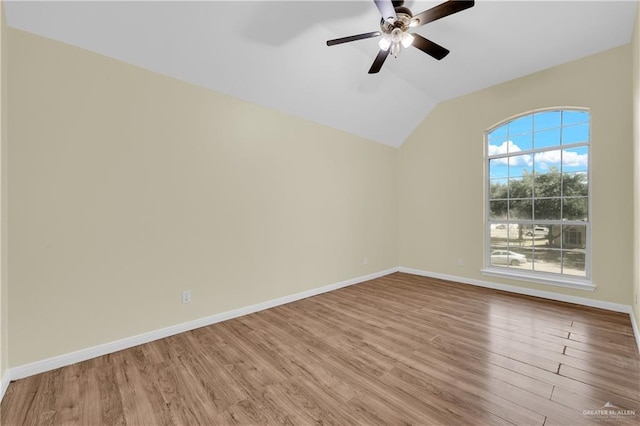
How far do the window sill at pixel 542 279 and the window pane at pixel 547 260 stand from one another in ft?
0.36

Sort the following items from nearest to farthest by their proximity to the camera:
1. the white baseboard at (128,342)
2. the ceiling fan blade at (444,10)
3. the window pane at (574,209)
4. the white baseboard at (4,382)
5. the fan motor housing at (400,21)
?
the white baseboard at (4,382)
the ceiling fan blade at (444,10)
the white baseboard at (128,342)
the fan motor housing at (400,21)
the window pane at (574,209)

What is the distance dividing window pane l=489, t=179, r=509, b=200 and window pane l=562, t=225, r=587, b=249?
0.87 meters

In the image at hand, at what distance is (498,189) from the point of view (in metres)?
4.30

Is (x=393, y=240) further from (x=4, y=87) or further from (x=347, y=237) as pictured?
(x=4, y=87)

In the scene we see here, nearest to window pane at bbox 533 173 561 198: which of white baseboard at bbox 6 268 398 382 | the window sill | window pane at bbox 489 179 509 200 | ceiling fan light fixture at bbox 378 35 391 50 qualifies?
window pane at bbox 489 179 509 200

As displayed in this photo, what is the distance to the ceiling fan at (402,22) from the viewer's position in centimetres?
197

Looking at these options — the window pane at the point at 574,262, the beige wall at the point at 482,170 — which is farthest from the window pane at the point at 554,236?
the beige wall at the point at 482,170

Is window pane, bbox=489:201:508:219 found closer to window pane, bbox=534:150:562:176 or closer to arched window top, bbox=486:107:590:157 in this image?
window pane, bbox=534:150:562:176

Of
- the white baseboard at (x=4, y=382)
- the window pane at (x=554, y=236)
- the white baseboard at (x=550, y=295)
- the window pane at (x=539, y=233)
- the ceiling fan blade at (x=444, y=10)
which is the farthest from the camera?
the window pane at (x=539, y=233)

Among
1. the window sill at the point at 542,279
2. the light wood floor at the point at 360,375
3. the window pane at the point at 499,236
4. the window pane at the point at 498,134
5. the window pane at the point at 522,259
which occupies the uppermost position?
the window pane at the point at 498,134

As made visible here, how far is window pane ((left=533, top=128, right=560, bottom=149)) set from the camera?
3.74 meters

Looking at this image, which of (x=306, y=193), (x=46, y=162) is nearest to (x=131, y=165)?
(x=46, y=162)

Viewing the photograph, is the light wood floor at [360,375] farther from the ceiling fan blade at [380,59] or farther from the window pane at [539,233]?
the ceiling fan blade at [380,59]

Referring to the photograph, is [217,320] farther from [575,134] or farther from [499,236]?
[575,134]
